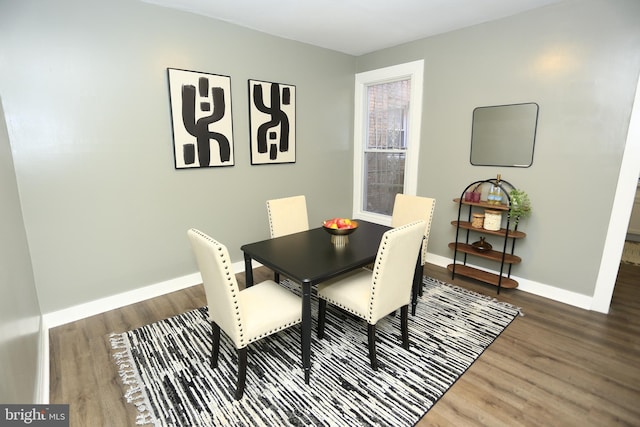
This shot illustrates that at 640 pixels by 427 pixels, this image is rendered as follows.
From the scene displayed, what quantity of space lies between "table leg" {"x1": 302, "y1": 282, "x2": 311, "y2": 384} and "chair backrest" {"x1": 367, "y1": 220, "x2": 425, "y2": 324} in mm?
393

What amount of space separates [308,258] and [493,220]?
1.99 meters

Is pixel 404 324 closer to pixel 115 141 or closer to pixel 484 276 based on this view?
pixel 484 276

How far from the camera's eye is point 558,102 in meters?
2.77

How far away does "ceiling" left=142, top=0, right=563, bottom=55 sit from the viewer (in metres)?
2.66

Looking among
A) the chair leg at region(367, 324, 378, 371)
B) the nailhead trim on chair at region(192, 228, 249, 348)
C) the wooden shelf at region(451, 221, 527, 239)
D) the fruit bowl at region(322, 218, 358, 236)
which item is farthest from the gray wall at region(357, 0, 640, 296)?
the nailhead trim on chair at region(192, 228, 249, 348)

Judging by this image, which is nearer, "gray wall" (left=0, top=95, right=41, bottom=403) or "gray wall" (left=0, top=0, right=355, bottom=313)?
"gray wall" (left=0, top=95, right=41, bottom=403)

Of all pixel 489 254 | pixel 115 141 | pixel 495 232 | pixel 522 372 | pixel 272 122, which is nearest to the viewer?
pixel 522 372

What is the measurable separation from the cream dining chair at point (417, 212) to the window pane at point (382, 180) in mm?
1078

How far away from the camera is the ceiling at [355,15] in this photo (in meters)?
2.66

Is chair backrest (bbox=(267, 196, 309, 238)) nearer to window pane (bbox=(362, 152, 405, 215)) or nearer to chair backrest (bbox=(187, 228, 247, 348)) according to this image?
chair backrest (bbox=(187, 228, 247, 348))

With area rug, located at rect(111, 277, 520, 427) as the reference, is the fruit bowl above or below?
above

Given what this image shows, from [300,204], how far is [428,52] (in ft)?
7.31

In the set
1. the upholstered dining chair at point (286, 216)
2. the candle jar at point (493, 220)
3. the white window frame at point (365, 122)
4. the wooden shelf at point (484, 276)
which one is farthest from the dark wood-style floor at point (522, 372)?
the white window frame at point (365, 122)

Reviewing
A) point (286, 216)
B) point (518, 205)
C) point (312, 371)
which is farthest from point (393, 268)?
point (518, 205)
